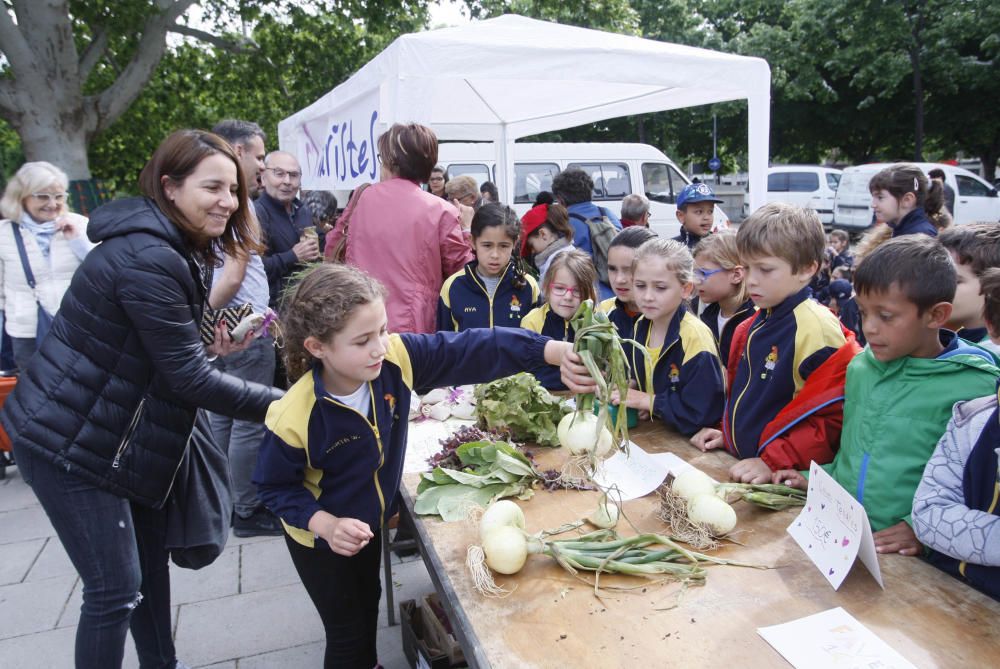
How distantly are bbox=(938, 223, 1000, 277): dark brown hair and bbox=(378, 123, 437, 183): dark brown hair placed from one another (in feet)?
8.13

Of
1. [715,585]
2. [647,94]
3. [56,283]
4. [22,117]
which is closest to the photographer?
[715,585]

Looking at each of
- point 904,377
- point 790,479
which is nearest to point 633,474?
point 790,479

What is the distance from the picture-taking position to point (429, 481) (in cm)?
215

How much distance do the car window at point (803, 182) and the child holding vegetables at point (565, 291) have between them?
1871 centimetres

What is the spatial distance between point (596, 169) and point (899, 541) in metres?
11.8

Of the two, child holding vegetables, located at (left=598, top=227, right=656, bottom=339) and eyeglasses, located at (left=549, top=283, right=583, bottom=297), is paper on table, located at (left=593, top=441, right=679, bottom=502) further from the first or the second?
eyeglasses, located at (left=549, top=283, right=583, bottom=297)

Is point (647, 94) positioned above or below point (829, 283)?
above

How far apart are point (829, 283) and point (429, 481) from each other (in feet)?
21.6

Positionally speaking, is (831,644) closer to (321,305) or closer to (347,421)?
(347,421)

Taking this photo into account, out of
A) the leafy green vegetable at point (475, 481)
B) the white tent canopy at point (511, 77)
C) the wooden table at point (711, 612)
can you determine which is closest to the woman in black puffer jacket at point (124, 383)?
the leafy green vegetable at point (475, 481)

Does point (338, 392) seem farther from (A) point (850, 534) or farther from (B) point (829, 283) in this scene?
(B) point (829, 283)

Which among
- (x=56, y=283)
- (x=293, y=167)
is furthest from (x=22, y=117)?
(x=293, y=167)

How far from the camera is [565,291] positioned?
10.4 ft

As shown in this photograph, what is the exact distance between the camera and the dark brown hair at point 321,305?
1791 mm
